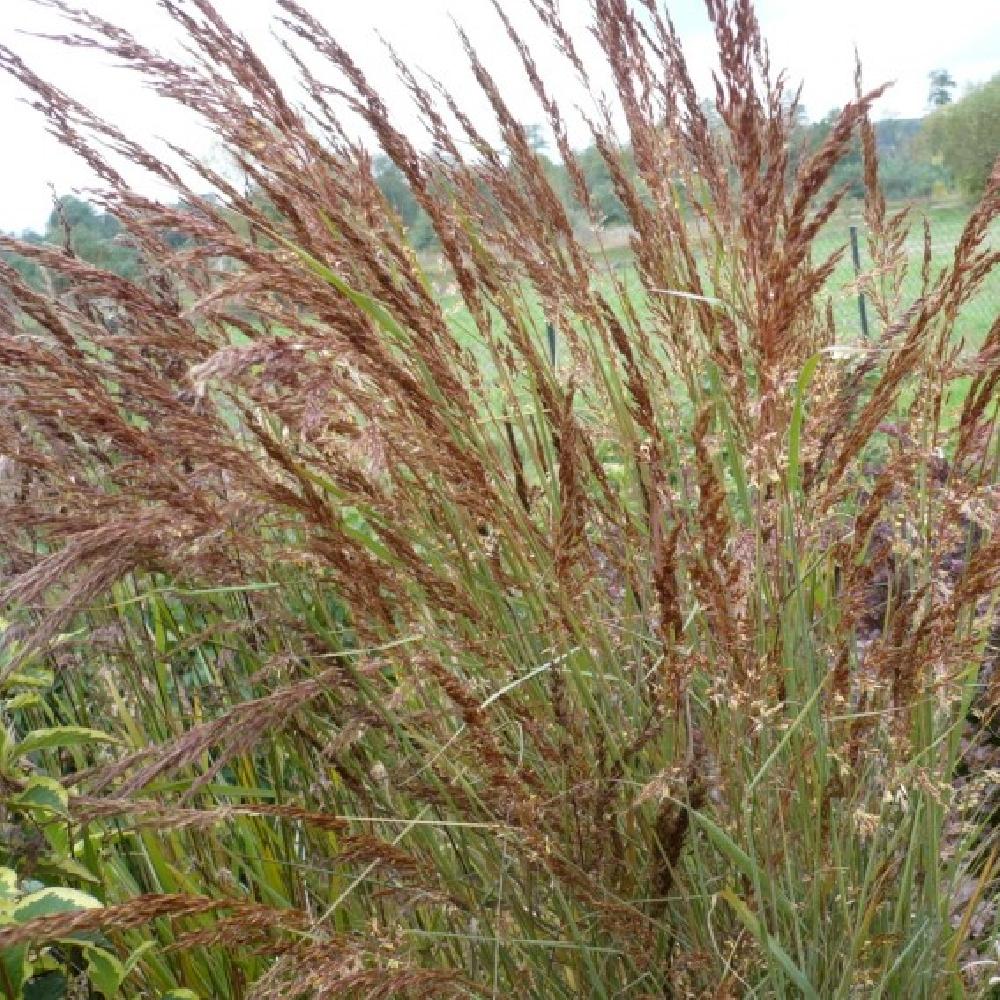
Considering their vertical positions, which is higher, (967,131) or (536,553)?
(536,553)

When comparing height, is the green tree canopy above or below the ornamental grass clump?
below

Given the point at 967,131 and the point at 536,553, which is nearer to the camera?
the point at 536,553

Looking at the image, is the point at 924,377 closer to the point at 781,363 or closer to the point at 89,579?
the point at 781,363

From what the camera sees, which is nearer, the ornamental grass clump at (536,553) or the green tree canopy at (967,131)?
the ornamental grass clump at (536,553)

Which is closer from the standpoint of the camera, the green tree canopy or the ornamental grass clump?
the ornamental grass clump

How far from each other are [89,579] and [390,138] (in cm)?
75

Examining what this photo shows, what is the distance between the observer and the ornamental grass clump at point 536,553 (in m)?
1.42

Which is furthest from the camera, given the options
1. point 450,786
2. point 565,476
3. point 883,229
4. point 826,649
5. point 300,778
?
point 300,778

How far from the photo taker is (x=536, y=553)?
1691 mm

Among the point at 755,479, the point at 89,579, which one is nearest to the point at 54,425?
the point at 89,579

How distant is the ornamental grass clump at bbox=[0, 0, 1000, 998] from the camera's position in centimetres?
142

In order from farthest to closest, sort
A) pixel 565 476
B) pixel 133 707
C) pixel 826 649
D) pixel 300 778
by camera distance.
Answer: pixel 133 707, pixel 300 778, pixel 826 649, pixel 565 476

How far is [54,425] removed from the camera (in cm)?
200

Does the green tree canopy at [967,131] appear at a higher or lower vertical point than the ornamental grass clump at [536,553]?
lower
